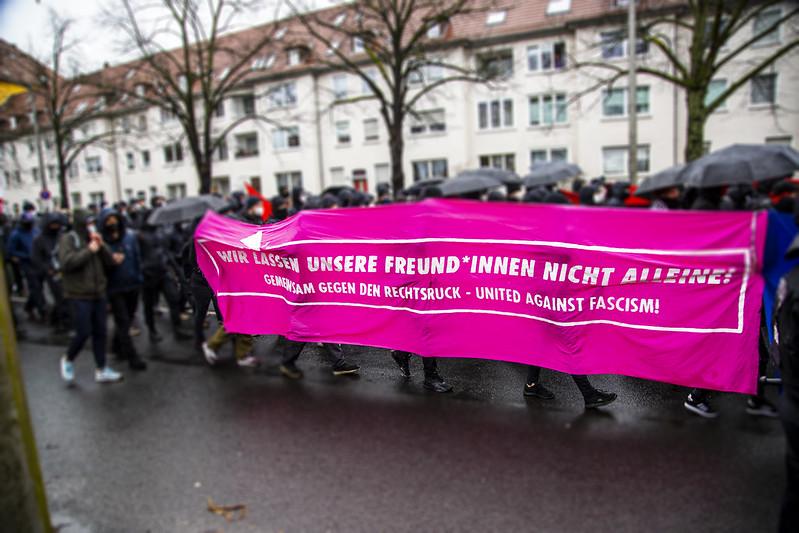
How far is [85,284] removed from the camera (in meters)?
7.33

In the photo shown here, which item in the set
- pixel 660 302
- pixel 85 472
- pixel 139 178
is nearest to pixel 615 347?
pixel 660 302

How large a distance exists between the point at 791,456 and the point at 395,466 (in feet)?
11.0

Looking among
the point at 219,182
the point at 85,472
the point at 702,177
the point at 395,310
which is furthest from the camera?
the point at 219,182

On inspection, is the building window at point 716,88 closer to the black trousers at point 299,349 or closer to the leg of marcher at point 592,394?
the leg of marcher at point 592,394

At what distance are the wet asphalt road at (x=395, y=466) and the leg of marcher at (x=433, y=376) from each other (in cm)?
56

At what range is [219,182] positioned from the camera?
43938mm

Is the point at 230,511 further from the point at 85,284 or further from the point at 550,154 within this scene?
the point at 550,154

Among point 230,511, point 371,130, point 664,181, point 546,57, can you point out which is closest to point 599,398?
point 230,511

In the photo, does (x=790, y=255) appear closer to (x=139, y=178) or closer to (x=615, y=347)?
(x=615, y=347)

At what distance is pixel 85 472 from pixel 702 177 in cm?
680

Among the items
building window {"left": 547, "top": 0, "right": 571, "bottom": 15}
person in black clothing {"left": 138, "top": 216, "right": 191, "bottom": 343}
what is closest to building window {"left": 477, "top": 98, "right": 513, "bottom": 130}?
building window {"left": 547, "top": 0, "right": 571, "bottom": 15}

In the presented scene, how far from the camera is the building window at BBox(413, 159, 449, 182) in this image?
3438cm

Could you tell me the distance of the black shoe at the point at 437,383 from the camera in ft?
7.21

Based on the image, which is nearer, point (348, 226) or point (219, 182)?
point (348, 226)
